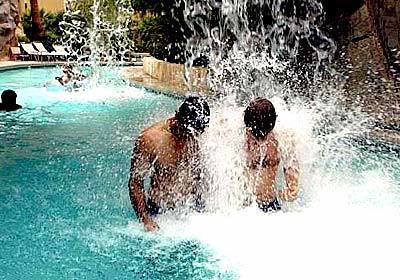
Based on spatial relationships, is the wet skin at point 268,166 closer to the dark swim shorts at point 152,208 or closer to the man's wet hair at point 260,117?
the man's wet hair at point 260,117

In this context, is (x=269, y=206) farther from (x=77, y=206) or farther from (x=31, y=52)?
(x=31, y=52)

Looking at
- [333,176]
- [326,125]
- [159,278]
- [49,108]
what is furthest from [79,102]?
[159,278]

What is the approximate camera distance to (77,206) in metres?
5.00

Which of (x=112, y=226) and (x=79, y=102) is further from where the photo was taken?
(x=79, y=102)

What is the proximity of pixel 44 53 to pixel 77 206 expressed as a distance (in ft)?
58.8

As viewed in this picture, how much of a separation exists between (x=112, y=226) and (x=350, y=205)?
1.87m

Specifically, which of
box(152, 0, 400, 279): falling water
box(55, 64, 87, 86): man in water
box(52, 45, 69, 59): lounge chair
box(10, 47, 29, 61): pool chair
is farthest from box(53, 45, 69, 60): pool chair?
box(152, 0, 400, 279): falling water

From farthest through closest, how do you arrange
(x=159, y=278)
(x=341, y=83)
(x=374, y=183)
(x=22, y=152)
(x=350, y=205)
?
(x=341, y=83) → (x=22, y=152) → (x=374, y=183) → (x=350, y=205) → (x=159, y=278)

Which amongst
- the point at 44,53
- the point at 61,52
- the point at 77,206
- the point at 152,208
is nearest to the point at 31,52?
the point at 44,53

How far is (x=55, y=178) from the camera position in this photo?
593 centimetres

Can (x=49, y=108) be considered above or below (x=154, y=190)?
below

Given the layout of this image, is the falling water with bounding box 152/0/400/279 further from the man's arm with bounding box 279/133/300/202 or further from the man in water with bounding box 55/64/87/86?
the man in water with bounding box 55/64/87/86

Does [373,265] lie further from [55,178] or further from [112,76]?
[112,76]

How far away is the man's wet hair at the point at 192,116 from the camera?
3.82 meters
